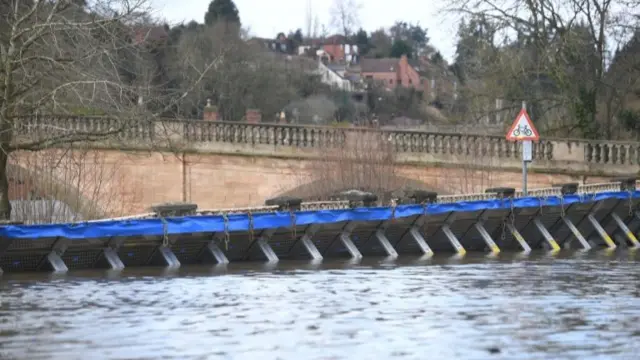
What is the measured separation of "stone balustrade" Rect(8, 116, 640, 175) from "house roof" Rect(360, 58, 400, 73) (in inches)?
4782

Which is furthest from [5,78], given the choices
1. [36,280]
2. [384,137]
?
[384,137]

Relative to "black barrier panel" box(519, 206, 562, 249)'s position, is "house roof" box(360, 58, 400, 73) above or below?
above

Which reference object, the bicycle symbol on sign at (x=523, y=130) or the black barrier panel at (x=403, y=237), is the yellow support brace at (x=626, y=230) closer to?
the bicycle symbol on sign at (x=523, y=130)

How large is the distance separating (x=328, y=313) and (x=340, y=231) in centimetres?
947

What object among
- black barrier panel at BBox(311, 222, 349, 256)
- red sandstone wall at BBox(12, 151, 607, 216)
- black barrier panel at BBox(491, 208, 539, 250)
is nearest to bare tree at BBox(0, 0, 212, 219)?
black barrier panel at BBox(311, 222, 349, 256)

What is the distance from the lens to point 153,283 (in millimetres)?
23484

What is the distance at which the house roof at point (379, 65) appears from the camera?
170625 millimetres

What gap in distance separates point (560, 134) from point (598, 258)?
63.1 feet

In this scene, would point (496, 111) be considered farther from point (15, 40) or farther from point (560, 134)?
point (15, 40)

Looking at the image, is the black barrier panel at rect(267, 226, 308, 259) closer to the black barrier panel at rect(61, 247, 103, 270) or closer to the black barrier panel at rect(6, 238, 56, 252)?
the black barrier panel at rect(61, 247, 103, 270)

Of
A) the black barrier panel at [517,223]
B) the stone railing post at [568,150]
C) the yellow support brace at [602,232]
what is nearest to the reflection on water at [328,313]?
the black barrier panel at [517,223]

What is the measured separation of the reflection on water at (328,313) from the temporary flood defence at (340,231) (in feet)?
2.27

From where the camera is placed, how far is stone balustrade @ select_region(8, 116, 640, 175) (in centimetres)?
4131

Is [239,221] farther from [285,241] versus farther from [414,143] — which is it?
[414,143]
